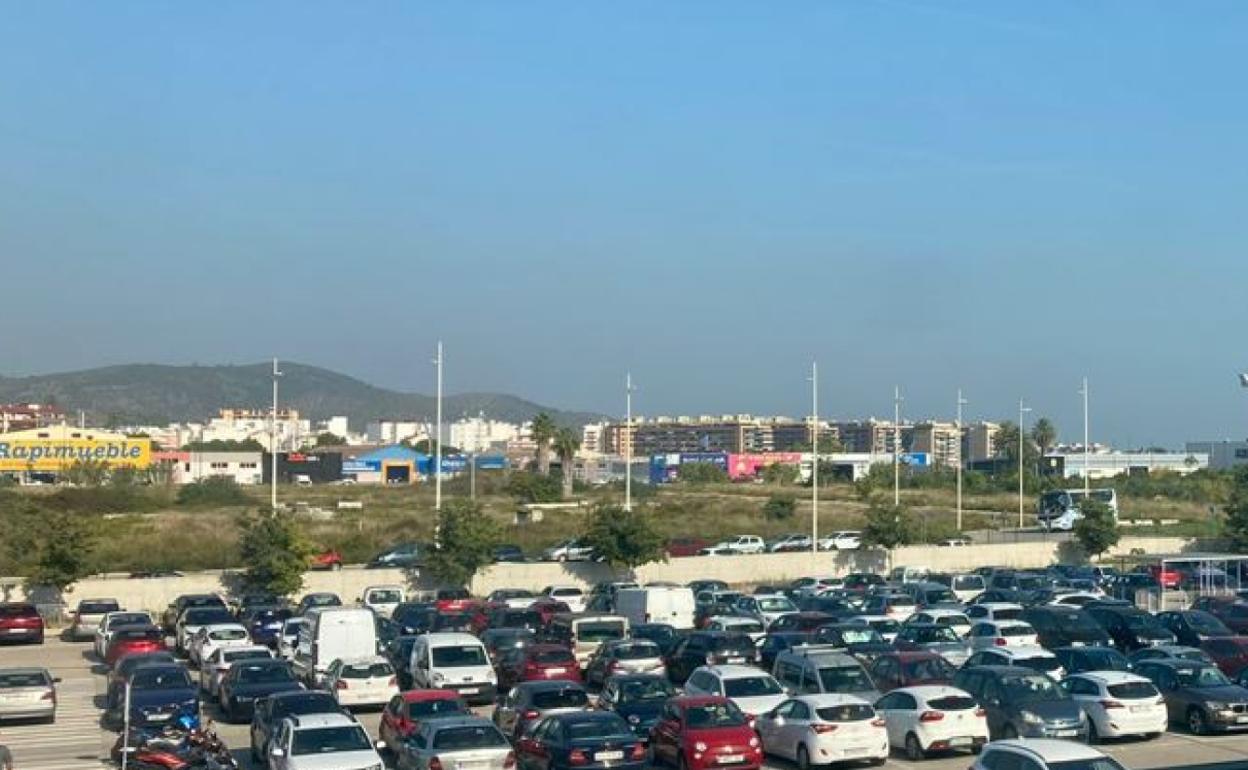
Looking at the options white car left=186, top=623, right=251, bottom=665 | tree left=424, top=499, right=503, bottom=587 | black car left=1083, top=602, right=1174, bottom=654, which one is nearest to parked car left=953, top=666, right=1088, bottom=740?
black car left=1083, top=602, right=1174, bottom=654

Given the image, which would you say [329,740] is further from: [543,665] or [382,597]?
[382,597]

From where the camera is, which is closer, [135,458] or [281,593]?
[281,593]

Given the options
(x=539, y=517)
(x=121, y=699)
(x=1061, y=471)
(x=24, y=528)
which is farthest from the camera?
(x=1061, y=471)

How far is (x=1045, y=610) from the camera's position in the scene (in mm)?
38594

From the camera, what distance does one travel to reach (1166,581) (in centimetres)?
5597

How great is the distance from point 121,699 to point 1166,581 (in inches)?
1538

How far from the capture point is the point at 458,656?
3272 centimetres

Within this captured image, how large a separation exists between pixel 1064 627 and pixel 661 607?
11.6m

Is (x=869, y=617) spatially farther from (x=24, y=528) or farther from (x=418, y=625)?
(x=24, y=528)

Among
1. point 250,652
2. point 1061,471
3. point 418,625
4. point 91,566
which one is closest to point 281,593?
point 91,566

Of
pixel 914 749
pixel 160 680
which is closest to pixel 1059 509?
pixel 914 749

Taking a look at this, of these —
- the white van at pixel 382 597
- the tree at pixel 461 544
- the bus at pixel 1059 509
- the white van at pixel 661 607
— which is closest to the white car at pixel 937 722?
the white van at pixel 661 607

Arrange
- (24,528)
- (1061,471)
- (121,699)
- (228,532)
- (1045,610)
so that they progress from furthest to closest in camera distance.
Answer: (1061,471) → (228,532) → (24,528) → (1045,610) → (121,699)

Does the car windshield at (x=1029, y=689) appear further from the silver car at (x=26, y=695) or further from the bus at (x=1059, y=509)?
the bus at (x=1059, y=509)
